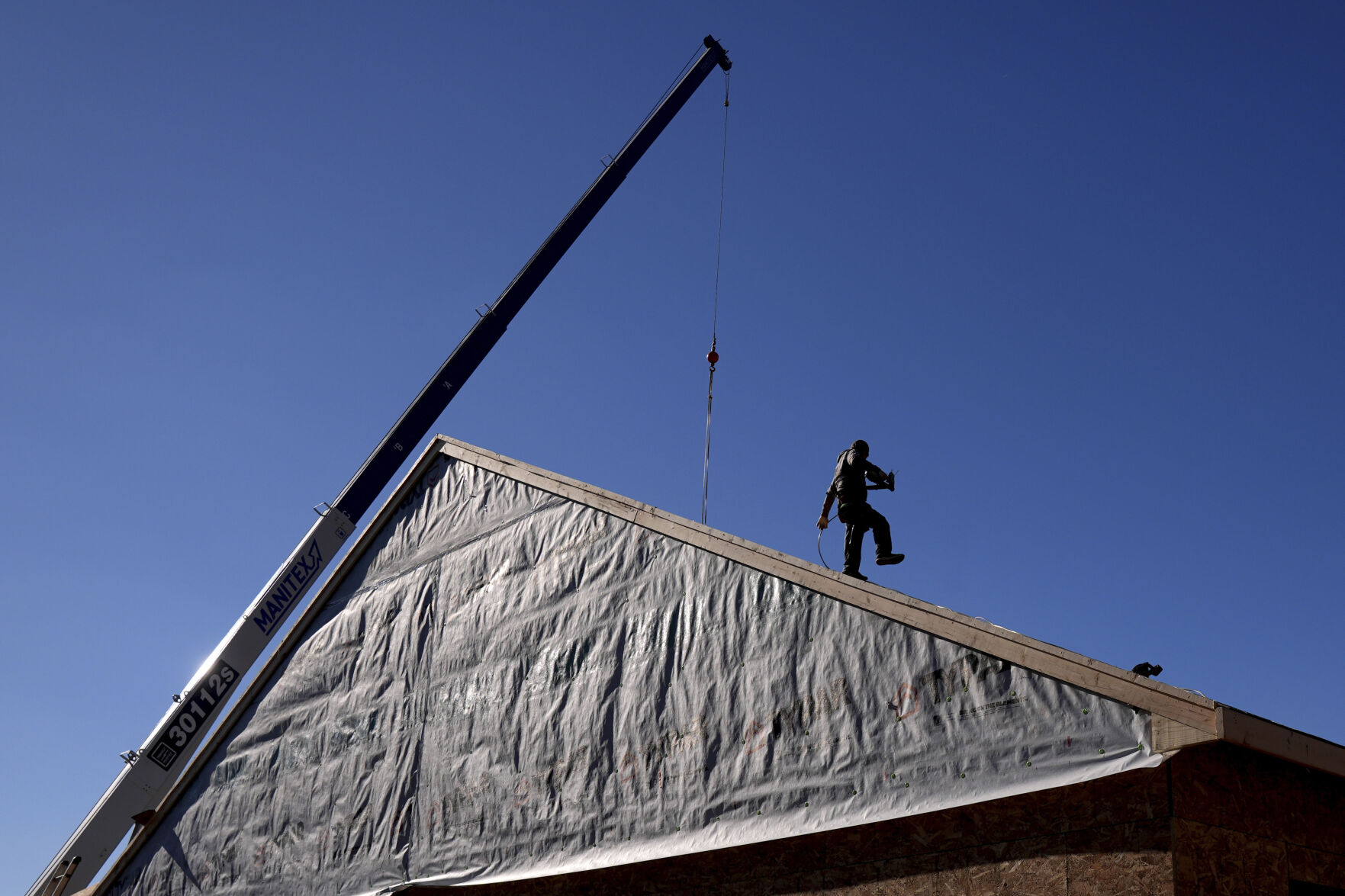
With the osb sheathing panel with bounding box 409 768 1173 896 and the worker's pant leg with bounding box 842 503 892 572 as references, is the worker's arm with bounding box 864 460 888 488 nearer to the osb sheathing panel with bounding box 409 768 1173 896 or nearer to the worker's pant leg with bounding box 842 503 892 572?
the worker's pant leg with bounding box 842 503 892 572

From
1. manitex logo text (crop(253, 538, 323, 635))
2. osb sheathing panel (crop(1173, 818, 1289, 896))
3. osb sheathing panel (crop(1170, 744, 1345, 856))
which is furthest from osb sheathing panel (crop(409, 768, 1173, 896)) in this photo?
manitex logo text (crop(253, 538, 323, 635))

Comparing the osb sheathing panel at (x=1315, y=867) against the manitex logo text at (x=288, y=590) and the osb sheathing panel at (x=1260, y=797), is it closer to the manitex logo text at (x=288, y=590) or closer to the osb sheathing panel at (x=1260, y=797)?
the osb sheathing panel at (x=1260, y=797)

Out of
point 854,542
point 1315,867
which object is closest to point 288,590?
point 854,542

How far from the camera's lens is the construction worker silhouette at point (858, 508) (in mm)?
11164

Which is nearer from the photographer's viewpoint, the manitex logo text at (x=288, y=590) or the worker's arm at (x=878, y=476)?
the worker's arm at (x=878, y=476)

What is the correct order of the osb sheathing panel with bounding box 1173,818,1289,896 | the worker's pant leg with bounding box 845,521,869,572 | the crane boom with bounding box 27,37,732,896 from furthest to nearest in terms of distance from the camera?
the crane boom with bounding box 27,37,732,896, the worker's pant leg with bounding box 845,521,869,572, the osb sheathing panel with bounding box 1173,818,1289,896

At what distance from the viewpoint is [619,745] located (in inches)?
396

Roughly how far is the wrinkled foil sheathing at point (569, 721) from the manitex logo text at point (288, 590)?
184 centimetres

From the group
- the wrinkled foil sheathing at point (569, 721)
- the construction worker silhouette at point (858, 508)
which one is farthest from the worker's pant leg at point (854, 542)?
the wrinkled foil sheathing at point (569, 721)

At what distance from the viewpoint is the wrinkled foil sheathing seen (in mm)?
7695

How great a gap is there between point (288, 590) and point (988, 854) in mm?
13080

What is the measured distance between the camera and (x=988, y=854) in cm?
741

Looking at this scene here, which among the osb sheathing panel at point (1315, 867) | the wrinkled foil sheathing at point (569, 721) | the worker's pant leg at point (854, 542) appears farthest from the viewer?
the worker's pant leg at point (854, 542)

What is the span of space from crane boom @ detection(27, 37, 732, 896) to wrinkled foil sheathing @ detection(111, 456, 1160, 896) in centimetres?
76
